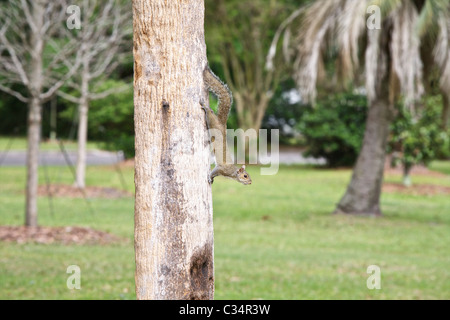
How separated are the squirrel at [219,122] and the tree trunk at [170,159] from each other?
0.11m

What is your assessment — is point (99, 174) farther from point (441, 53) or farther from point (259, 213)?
point (441, 53)

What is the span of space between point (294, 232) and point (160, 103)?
10.2 metres

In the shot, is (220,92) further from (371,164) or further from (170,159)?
(371,164)

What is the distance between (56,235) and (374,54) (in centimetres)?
718

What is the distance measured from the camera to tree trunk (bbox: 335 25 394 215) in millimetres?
15266

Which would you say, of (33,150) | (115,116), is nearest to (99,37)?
(33,150)

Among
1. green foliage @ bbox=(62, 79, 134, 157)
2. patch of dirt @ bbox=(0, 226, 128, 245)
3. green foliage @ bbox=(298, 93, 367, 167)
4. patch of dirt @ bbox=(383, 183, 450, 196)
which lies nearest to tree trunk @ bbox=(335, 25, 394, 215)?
patch of dirt @ bbox=(0, 226, 128, 245)

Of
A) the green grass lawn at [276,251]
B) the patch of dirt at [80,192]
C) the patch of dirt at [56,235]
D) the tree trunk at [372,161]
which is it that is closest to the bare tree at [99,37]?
the patch of dirt at [80,192]

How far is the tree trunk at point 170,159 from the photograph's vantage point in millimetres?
3609

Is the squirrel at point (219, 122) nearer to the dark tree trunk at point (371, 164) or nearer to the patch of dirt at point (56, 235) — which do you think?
the patch of dirt at point (56, 235)

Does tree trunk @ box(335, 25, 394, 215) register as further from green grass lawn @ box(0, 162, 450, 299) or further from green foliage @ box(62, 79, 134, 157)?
green foliage @ box(62, 79, 134, 157)

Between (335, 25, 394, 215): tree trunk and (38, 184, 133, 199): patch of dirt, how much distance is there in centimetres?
662

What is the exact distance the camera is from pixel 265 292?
7875 mm
